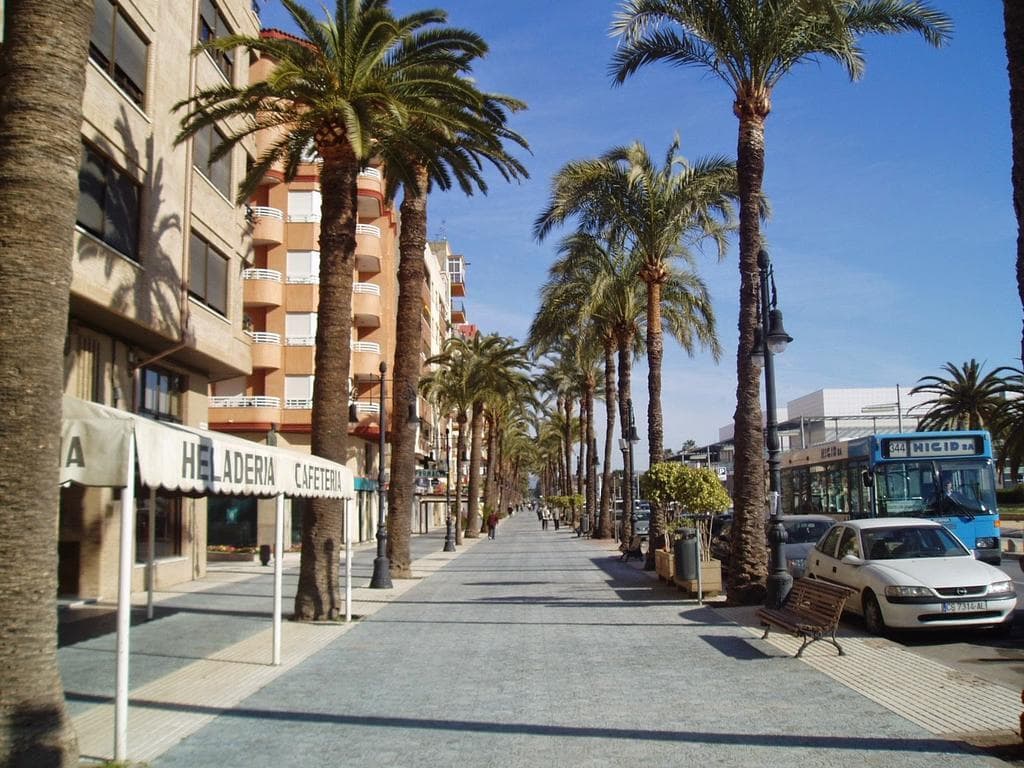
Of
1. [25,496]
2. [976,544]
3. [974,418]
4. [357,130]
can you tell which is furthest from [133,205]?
[974,418]

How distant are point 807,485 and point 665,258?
8.03 m

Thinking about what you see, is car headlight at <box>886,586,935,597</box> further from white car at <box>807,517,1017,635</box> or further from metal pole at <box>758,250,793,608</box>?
metal pole at <box>758,250,793,608</box>

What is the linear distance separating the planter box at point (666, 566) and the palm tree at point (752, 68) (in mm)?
3577

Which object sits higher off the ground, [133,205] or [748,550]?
[133,205]

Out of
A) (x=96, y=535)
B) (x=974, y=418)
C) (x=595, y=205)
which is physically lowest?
(x=96, y=535)

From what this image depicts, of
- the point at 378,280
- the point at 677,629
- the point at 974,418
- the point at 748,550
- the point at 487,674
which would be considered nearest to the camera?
the point at 487,674

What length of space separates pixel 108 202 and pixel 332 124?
435cm

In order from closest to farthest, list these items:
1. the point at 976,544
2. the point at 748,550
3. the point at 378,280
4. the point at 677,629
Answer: the point at 677,629 < the point at 748,550 < the point at 976,544 < the point at 378,280

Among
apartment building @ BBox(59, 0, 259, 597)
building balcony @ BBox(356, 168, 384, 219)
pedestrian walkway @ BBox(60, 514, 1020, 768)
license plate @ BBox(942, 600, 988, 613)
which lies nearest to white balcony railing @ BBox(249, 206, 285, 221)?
building balcony @ BBox(356, 168, 384, 219)

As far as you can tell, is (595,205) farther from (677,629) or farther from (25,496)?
(25,496)

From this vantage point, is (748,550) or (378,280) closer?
(748,550)

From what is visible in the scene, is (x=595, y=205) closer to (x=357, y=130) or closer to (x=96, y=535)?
(x=357, y=130)

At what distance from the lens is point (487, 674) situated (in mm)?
10703

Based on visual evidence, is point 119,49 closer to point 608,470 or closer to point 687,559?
point 687,559
